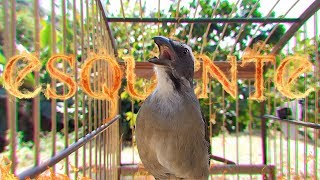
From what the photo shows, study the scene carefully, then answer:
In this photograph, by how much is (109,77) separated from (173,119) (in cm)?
74

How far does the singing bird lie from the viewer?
1103mm

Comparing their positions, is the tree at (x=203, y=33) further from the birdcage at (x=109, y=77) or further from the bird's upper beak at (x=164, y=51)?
the bird's upper beak at (x=164, y=51)

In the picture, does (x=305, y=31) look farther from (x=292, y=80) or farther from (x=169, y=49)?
(x=169, y=49)

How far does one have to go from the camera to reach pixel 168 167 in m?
1.17

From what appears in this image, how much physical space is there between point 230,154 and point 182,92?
213cm

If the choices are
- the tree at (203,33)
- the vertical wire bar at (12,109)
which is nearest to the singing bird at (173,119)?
the vertical wire bar at (12,109)

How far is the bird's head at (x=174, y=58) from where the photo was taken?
1077mm

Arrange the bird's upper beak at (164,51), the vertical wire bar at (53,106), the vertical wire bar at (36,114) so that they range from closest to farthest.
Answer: the vertical wire bar at (36,114) → the vertical wire bar at (53,106) → the bird's upper beak at (164,51)

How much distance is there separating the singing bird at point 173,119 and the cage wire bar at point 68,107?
240mm

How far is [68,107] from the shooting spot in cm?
162

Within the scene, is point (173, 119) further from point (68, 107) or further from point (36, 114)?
point (68, 107)

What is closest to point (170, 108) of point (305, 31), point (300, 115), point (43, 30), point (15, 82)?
point (15, 82)

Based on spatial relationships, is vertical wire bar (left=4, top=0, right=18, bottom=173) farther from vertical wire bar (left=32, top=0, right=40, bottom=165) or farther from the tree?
the tree
